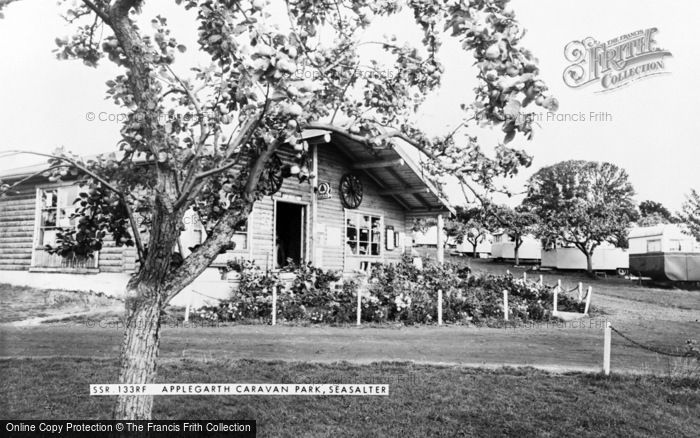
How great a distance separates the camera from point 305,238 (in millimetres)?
12914

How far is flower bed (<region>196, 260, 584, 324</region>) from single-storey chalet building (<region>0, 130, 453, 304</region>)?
A: 2.69 feet

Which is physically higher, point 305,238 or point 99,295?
point 305,238

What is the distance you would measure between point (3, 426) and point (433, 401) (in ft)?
11.1

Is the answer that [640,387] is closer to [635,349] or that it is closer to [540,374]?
[540,374]

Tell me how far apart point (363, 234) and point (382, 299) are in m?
4.80

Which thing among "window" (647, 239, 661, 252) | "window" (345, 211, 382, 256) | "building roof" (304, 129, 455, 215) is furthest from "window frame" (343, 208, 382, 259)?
"window" (647, 239, 661, 252)

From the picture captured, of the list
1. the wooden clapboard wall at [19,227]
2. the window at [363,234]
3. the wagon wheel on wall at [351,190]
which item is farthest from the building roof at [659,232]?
the wooden clapboard wall at [19,227]

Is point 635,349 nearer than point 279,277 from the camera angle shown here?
Yes

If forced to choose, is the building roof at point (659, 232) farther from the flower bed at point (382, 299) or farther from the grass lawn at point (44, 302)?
the grass lawn at point (44, 302)

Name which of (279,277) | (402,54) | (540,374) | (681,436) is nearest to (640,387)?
(540,374)

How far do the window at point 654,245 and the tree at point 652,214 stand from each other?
4642 mm

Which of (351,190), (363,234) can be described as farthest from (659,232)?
(351,190)

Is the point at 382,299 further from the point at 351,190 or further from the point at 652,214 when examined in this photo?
the point at 652,214

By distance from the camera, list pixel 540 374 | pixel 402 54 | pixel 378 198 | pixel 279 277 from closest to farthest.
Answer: pixel 402 54, pixel 540 374, pixel 279 277, pixel 378 198
